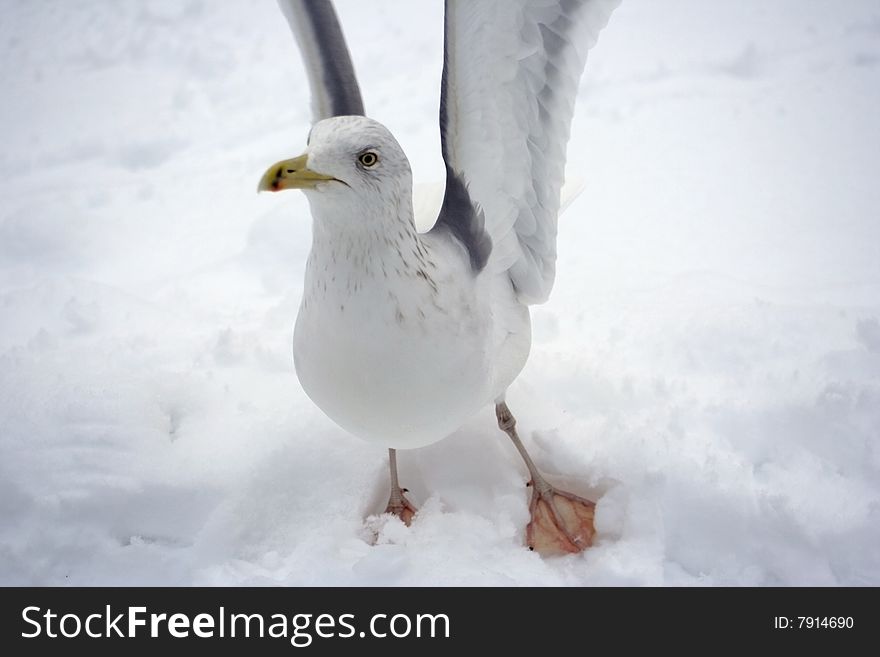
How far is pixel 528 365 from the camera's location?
246 centimetres

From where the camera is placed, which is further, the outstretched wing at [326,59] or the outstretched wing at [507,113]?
the outstretched wing at [326,59]

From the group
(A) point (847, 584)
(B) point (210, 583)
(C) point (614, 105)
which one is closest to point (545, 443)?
(A) point (847, 584)

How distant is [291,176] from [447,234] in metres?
0.47

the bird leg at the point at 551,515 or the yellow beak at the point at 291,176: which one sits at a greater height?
the yellow beak at the point at 291,176

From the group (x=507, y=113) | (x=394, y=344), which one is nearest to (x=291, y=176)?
(x=394, y=344)

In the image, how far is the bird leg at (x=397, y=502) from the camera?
199cm

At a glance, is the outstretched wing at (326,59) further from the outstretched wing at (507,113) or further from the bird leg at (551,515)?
the bird leg at (551,515)

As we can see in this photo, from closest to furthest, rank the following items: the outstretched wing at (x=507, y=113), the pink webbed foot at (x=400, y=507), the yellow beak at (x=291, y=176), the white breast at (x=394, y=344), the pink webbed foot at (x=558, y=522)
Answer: the yellow beak at (x=291, y=176) < the white breast at (x=394, y=344) < the outstretched wing at (x=507, y=113) < the pink webbed foot at (x=558, y=522) < the pink webbed foot at (x=400, y=507)

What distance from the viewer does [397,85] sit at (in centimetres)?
481

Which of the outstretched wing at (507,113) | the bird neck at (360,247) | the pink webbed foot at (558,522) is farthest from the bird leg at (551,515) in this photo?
the bird neck at (360,247)

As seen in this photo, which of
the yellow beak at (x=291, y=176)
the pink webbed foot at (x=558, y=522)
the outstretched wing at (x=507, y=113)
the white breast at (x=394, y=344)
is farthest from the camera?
the pink webbed foot at (x=558, y=522)

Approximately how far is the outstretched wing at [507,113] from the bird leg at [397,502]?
60 cm

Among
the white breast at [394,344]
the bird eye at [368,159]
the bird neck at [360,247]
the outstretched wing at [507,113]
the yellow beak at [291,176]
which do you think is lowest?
the white breast at [394,344]
